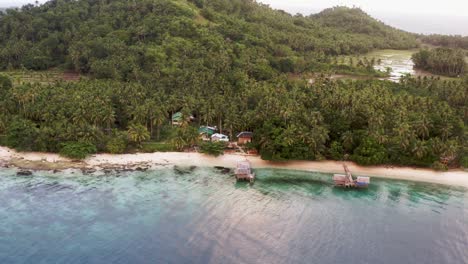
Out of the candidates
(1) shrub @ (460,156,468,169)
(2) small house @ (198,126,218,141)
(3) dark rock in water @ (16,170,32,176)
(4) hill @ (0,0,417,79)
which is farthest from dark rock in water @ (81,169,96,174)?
(1) shrub @ (460,156,468,169)

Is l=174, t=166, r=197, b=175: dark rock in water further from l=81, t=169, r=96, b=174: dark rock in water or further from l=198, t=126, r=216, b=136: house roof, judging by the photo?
l=81, t=169, r=96, b=174: dark rock in water

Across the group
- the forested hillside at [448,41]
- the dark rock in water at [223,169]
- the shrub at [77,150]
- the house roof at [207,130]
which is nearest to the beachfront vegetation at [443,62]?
the forested hillside at [448,41]

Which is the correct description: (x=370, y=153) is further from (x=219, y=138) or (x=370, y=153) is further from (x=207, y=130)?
(x=207, y=130)

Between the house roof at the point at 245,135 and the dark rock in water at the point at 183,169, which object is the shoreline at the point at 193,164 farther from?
the house roof at the point at 245,135

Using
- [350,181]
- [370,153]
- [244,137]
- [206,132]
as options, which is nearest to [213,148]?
[244,137]

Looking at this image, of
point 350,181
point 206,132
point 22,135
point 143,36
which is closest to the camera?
point 350,181

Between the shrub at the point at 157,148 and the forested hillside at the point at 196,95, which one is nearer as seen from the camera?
the forested hillside at the point at 196,95

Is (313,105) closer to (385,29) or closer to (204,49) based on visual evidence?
(204,49)
